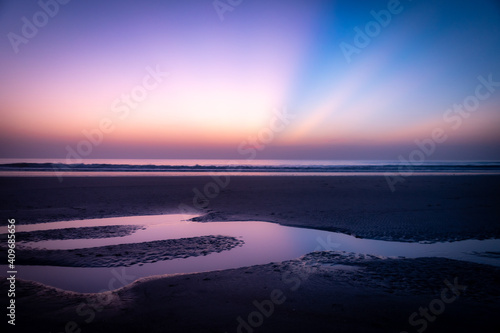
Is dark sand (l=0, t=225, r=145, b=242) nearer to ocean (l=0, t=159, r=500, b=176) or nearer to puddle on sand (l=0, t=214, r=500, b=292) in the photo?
puddle on sand (l=0, t=214, r=500, b=292)

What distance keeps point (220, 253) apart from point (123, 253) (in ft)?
Answer: 8.13

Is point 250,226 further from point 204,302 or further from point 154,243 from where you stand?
point 204,302

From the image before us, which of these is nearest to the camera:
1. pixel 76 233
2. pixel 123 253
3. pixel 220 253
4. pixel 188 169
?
pixel 123 253

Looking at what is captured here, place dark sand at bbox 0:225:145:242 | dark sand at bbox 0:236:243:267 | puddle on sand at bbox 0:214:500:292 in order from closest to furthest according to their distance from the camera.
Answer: puddle on sand at bbox 0:214:500:292, dark sand at bbox 0:236:243:267, dark sand at bbox 0:225:145:242

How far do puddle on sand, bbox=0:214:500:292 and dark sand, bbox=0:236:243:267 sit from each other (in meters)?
0.29

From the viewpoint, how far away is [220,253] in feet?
23.2

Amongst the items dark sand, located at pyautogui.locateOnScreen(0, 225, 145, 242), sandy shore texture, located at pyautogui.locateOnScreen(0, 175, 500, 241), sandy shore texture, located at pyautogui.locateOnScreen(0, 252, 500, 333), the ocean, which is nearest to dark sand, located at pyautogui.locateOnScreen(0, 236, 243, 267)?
dark sand, located at pyautogui.locateOnScreen(0, 225, 145, 242)

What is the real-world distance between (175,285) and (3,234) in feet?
Answer: 23.4

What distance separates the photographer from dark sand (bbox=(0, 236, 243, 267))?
20.8ft

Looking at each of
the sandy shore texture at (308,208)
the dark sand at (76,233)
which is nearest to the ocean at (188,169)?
the sandy shore texture at (308,208)

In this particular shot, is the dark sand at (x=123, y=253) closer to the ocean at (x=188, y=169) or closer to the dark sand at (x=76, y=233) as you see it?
the dark sand at (x=76, y=233)

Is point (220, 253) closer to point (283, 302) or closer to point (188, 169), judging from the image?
point (283, 302)

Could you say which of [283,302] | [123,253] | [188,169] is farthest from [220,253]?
[188,169]

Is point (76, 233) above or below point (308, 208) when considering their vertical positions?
below
